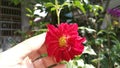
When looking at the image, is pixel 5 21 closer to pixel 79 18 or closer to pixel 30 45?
pixel 79 18

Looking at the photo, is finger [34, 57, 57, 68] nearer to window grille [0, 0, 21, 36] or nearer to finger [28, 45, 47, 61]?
finger [28, 45, 47, 61]

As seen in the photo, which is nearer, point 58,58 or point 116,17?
point 58,58

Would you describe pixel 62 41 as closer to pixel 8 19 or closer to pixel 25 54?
pixel 25 54

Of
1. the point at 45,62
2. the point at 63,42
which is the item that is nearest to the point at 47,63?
the point at 45,62

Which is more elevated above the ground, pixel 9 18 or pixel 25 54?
pixel 25 54

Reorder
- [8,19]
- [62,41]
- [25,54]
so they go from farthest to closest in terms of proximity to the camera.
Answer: [8,19]
[25,54]
[62,41]

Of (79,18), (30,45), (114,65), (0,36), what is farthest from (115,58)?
(0,36)

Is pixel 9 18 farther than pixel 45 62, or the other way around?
pixel 9 18
